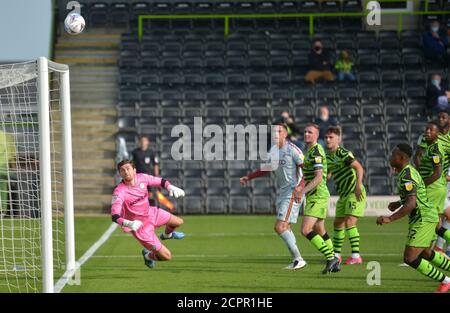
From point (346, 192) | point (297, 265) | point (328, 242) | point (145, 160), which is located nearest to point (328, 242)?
point (328, 242)

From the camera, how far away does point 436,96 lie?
2334 centimetres

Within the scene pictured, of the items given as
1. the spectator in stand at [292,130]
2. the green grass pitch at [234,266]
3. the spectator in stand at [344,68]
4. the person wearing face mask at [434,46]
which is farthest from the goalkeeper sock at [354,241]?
the person wearing face mask at [434,46]

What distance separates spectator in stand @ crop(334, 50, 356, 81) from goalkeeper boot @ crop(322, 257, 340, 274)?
13.1 meters

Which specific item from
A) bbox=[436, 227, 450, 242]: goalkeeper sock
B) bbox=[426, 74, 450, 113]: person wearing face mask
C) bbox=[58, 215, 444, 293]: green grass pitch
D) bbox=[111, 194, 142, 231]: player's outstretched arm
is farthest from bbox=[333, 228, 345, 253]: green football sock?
bbox=[426, 74, 450, 113]: person wearing face mask

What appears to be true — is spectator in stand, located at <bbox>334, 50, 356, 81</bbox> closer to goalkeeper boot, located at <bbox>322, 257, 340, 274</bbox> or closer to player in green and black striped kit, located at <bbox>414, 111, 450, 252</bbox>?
player in green and black striped kit, located at <bbox>414, 111, 450, 252</bbox>

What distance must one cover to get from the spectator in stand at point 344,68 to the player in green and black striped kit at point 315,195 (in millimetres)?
12270

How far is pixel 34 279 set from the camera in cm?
1183

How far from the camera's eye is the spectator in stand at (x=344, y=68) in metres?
24.8

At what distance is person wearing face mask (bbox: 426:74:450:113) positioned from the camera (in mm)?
22984

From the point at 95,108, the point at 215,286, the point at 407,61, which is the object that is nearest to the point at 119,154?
the point at 95,108

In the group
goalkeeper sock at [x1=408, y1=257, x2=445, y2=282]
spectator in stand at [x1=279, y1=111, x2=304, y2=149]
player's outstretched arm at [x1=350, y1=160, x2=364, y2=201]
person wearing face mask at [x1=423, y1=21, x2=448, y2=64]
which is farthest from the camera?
person wearing face mask at [x1=423, y1=21, x2=448, y2=64]

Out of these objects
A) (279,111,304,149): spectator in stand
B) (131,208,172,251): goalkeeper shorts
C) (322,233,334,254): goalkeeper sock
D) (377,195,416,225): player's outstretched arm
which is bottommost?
(322,233,334,254): goalkeeper sock

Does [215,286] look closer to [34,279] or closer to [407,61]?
[34,279]
